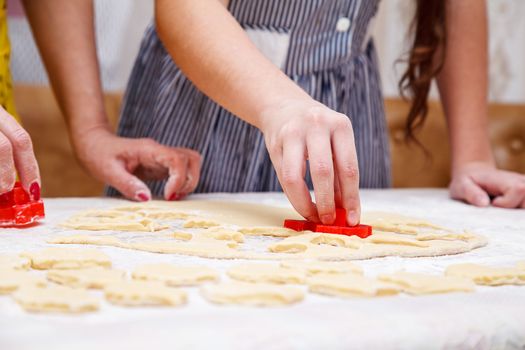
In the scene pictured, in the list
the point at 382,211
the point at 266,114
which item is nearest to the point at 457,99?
the point at 382,211

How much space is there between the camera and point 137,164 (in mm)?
1030

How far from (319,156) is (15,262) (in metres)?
0.30

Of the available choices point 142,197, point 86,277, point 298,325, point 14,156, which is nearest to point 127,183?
point 142,197

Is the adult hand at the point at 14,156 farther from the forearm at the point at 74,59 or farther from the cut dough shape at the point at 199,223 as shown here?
the forearm at the point at 74,59

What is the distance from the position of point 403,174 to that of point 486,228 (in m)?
1.13

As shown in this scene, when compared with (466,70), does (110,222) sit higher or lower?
lower

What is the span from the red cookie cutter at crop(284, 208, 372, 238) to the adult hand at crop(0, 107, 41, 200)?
0.97ft

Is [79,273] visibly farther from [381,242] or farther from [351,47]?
[351,47]

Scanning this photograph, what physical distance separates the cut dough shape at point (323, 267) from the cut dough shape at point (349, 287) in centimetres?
3

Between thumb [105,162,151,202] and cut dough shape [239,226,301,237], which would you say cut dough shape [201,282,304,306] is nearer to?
cut dough shape [239,226,301,237]

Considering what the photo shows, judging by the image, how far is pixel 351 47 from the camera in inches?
46.9

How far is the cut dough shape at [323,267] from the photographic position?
528 millimetres

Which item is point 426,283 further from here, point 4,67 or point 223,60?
point 4,67

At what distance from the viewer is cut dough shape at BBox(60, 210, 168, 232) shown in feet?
2.36
